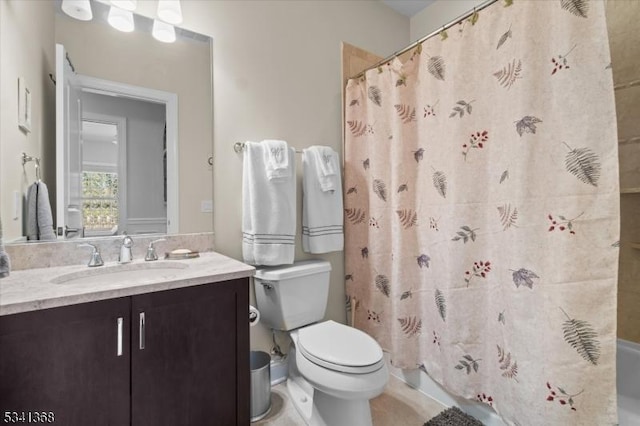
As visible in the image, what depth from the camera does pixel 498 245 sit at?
1279 mm

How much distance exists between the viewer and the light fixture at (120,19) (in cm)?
135

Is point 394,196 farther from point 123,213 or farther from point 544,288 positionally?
point 123,213

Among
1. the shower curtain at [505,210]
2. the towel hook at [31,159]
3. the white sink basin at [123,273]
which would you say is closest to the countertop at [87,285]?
the white sink basin at [123,273]

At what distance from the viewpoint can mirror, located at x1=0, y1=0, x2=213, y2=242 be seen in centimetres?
116

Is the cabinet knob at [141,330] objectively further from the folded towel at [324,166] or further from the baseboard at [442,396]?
the baseboard at [442,396]

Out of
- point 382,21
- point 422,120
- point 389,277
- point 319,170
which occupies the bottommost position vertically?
point 389,277

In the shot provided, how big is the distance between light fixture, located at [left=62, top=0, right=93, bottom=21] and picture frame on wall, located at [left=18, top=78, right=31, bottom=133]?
15.5 inches

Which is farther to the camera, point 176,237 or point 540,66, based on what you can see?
point 176,237

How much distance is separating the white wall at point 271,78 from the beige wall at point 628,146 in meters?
1.39

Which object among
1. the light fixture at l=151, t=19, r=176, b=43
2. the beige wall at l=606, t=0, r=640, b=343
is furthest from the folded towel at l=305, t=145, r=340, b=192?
the beige wall at l=606, t=0, r=640, b=343

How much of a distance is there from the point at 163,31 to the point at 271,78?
0.58 metres

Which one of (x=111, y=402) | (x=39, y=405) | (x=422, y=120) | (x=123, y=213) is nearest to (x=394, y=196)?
(x=422, y=120)

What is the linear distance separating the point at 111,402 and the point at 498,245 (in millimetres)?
1536

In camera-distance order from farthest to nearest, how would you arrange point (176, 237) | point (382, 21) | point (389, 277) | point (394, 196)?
point (382, 21) → point (389, 277) → point (394, 196) → point (176, 237)
